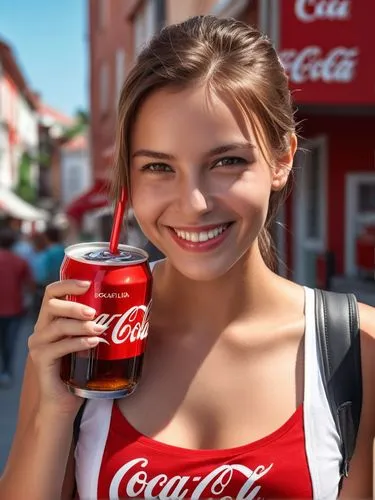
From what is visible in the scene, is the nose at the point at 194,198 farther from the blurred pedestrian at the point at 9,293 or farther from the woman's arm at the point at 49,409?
the blurred pedestrian at the point at 9,293

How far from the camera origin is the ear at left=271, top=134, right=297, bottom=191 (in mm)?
1455

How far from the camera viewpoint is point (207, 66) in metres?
1.34

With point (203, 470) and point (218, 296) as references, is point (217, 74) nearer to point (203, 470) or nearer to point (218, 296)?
point (218, 296)

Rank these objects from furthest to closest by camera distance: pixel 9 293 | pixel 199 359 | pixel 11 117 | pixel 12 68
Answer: pixel 11 117
pixel 12 68
pixel 9 293
pixel 199 359

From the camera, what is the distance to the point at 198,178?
1.29 metres

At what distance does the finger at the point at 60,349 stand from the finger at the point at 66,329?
0.01 metres

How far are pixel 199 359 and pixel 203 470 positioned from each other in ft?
0.89

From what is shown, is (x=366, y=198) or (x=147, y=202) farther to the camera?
(x=366, y=198)

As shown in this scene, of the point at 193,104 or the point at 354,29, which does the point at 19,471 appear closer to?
the point at 193,104

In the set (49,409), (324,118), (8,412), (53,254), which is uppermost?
(324,118)

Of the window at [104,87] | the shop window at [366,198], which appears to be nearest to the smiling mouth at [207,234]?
the shop window at [366,198]

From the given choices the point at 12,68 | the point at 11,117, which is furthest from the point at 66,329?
the point at 11,117

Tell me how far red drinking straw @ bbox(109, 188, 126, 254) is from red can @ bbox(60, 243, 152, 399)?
2cm

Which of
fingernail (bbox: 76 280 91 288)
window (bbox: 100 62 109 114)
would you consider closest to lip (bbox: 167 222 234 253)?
fingernail (bbox: 76 280 91 288)
